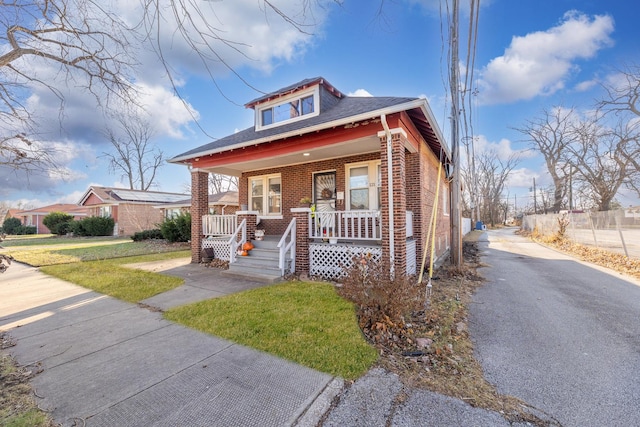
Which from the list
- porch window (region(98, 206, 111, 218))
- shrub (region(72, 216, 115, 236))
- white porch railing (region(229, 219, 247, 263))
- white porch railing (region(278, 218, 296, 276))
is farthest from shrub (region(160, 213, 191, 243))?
porch window (region(98, 206, 111, 218))

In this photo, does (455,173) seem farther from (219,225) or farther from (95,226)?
(95,226)

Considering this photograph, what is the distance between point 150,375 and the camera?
108 inches

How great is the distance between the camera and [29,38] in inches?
161

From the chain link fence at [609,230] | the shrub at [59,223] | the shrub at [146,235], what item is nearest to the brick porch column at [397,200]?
the chain link fence at [609,230]

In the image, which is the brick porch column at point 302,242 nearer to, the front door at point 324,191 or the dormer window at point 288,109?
the front door at point 324,191

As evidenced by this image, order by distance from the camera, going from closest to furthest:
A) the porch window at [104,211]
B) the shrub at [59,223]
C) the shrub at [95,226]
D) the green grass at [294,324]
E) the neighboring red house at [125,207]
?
the green grass at [294,324] → the shrub at [95,226] → the neighboring red house at [125,207] → the shrub at [59,223] → the porch window at [104,211]

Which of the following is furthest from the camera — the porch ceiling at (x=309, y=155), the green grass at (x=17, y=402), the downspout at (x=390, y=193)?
the porch ceiling at (x=309, y=155)

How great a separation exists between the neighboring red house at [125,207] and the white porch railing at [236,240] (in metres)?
20.2

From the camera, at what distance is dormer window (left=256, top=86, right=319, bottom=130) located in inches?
350

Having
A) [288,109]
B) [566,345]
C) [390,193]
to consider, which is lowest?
[566,345]

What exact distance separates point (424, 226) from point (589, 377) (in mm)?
5224

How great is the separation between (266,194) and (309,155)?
301cm

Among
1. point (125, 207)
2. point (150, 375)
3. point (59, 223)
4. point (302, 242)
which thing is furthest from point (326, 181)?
point (59, 223)

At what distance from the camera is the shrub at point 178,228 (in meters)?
14.5
